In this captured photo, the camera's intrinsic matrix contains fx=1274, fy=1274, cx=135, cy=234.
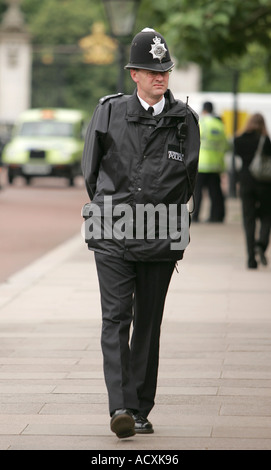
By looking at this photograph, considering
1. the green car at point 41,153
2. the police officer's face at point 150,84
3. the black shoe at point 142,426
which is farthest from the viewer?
the green car at point 41,153

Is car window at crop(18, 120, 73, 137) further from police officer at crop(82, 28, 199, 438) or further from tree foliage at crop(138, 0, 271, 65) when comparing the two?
police officer at crop(82, 28, 199, 438)

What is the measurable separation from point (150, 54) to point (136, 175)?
1.78 feet

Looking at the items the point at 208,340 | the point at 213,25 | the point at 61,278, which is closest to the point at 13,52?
the point at 213,25

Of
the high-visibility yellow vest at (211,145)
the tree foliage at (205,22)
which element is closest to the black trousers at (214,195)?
the high-visibility yellow vest at (211,145)

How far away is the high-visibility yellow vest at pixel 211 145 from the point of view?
1941 centimetres

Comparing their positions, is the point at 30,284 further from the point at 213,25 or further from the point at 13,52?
the point at 13,52

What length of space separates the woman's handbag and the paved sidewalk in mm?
973

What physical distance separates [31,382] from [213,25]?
10259 mm

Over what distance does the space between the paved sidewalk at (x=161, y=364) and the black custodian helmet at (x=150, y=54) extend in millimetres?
1658

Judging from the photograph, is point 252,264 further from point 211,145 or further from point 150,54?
point 150,54

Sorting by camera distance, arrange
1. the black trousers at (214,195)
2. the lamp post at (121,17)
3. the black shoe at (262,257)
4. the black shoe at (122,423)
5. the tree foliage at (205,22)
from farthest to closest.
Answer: the black trousers at (214,195)
the lamp post at (121,17)
the tree foliage at (205,22)
the black shoe at (262,257)
the black shoe at (122,423)

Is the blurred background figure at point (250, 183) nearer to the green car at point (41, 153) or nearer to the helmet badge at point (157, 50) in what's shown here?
the helmet badge at point (157, 50)

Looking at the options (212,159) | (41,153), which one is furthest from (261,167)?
(41,153)

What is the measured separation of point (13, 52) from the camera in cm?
5659
